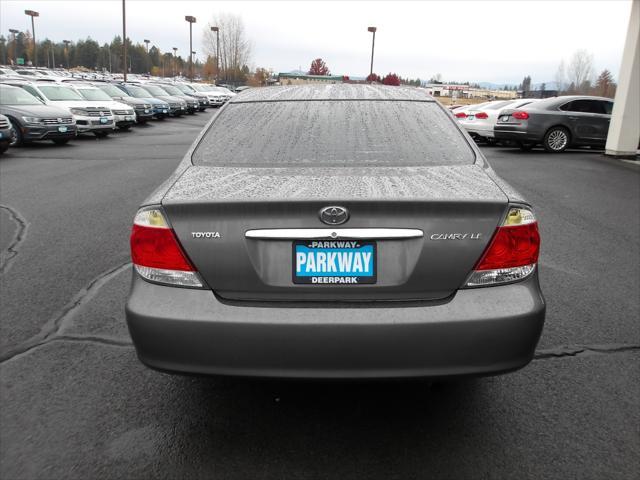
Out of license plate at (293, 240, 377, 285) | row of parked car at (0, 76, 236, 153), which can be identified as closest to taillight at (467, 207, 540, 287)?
license plate at (293, 240, 377, 285)

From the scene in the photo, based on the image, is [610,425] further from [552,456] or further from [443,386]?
[443,386]

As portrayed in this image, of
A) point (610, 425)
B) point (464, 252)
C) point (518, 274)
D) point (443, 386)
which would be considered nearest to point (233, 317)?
point (464, 252)

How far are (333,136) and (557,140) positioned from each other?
14881 millimetres

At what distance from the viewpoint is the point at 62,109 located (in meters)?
16.7

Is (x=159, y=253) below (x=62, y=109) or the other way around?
the other way around

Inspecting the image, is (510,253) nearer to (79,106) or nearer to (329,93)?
(329,93)

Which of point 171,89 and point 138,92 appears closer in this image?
point 138,92

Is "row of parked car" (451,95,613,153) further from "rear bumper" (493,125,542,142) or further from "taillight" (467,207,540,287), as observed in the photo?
"taillight" (467,207,540,287)

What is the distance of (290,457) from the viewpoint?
254 centimetres

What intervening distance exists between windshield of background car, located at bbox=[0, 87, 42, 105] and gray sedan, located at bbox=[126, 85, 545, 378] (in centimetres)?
1615

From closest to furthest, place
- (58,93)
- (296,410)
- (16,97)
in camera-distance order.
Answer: (296,410)
(16,97)
(58,93)

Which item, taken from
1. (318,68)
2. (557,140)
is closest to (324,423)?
(557,140)

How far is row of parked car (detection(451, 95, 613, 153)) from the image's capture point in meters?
15.9

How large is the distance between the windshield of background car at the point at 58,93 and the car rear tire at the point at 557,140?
50.7 feet
